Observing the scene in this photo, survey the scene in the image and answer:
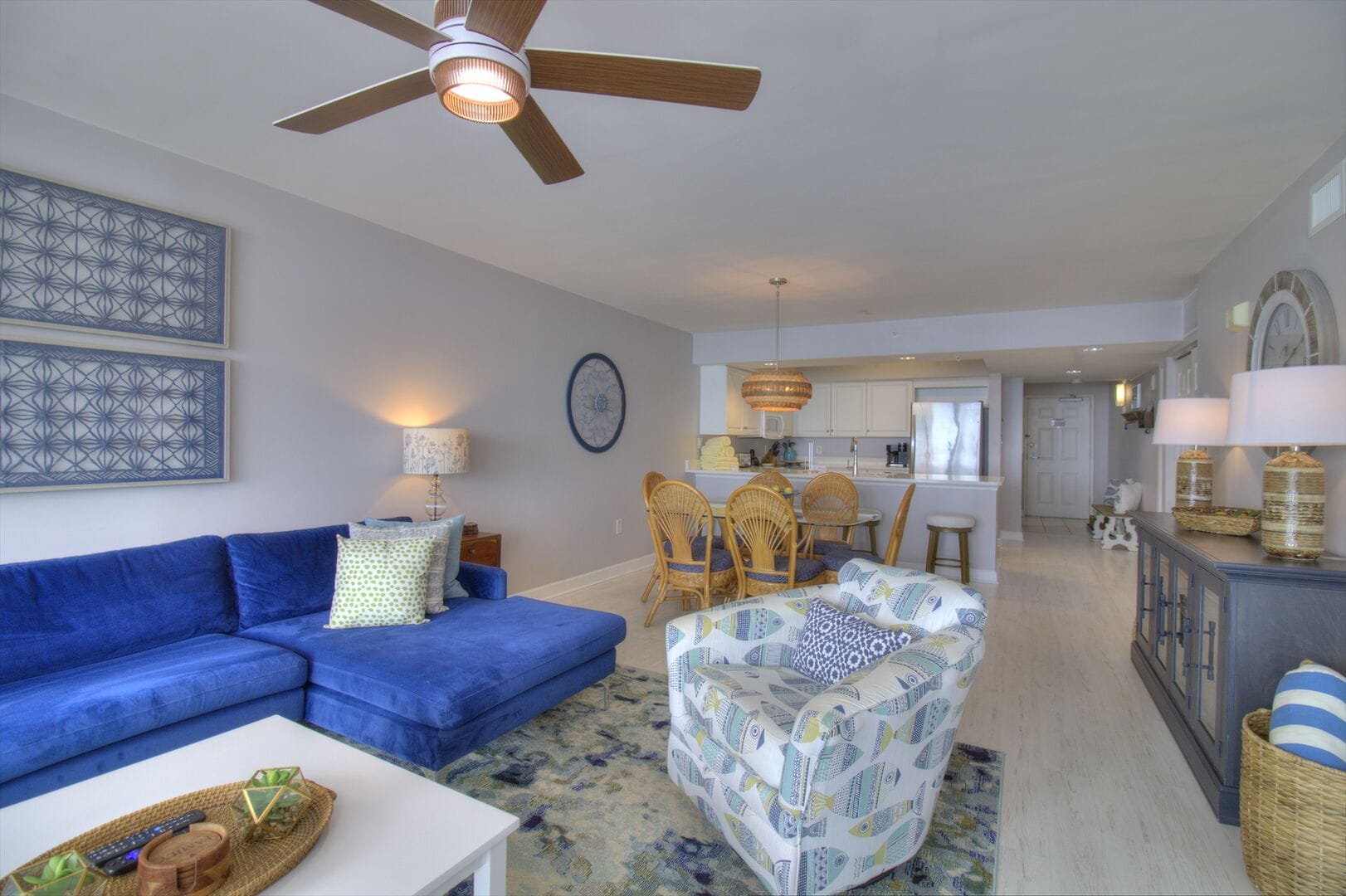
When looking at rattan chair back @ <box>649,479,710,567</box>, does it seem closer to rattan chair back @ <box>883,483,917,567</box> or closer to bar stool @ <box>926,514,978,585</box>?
rattan chair back @ <box>883,483,917,567</box>

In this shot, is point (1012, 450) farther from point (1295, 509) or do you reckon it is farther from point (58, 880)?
point (58, 880)

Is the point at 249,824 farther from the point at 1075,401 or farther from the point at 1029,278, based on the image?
the point at 1075,401

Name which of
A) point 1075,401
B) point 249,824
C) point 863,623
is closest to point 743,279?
point 863,623

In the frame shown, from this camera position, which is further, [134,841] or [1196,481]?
[1196,481]

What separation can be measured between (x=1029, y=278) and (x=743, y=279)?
6.29 ft

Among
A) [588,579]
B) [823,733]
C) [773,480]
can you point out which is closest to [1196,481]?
[823,733]

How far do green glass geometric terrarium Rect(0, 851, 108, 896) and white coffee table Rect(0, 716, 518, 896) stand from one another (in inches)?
8.8

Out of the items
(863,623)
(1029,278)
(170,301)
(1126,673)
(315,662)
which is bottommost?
(1126,673)

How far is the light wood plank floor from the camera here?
1.85 metres

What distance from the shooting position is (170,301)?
2699 millimetres

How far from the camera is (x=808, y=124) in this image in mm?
2334

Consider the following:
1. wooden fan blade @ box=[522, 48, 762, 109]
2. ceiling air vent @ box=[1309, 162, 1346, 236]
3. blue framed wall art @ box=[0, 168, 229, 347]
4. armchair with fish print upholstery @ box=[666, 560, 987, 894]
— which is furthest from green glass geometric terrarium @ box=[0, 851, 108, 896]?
ceiling air vent @ box=[1309, 162, 1346, 236]

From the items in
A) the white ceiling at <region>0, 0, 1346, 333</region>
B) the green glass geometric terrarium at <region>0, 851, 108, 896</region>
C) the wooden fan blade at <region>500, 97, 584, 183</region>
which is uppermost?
the white ceiling at <region>0, 0, 1346, 333</region>

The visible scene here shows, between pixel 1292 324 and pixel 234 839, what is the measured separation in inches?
152
